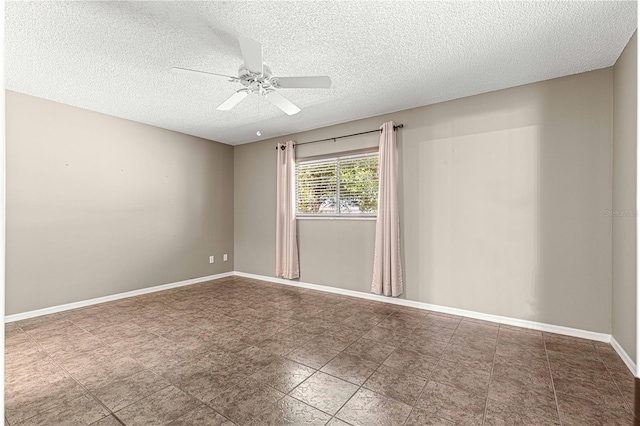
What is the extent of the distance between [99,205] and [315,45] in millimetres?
3648

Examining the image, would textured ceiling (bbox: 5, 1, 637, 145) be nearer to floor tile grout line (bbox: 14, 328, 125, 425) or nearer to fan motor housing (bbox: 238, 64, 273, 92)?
fan motor housing (bbox: 238, 64, 273, 92)

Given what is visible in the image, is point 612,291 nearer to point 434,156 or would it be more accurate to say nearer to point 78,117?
point 434,156

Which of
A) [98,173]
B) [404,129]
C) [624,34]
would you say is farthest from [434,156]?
[98,173]

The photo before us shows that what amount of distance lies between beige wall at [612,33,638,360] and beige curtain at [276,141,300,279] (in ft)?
12.4

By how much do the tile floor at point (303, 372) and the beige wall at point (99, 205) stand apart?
0.71m

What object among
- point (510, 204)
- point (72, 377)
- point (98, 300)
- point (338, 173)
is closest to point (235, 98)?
Result: point (338, 173)

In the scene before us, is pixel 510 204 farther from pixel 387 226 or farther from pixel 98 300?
pixel 98 300

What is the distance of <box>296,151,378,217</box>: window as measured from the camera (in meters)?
4.38

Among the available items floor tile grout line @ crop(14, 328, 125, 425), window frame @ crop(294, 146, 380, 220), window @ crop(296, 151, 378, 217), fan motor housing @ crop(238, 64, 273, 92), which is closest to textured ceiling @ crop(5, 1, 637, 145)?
fan motor housing @ crop(238, 64, 273, 92)

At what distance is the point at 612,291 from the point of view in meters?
2.80

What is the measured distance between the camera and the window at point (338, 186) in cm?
438

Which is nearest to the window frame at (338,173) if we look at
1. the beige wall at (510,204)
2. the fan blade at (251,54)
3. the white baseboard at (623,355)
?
the beige wall at (510,204)

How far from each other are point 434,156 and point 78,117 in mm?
4604

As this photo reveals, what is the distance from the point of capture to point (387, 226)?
3.98m
